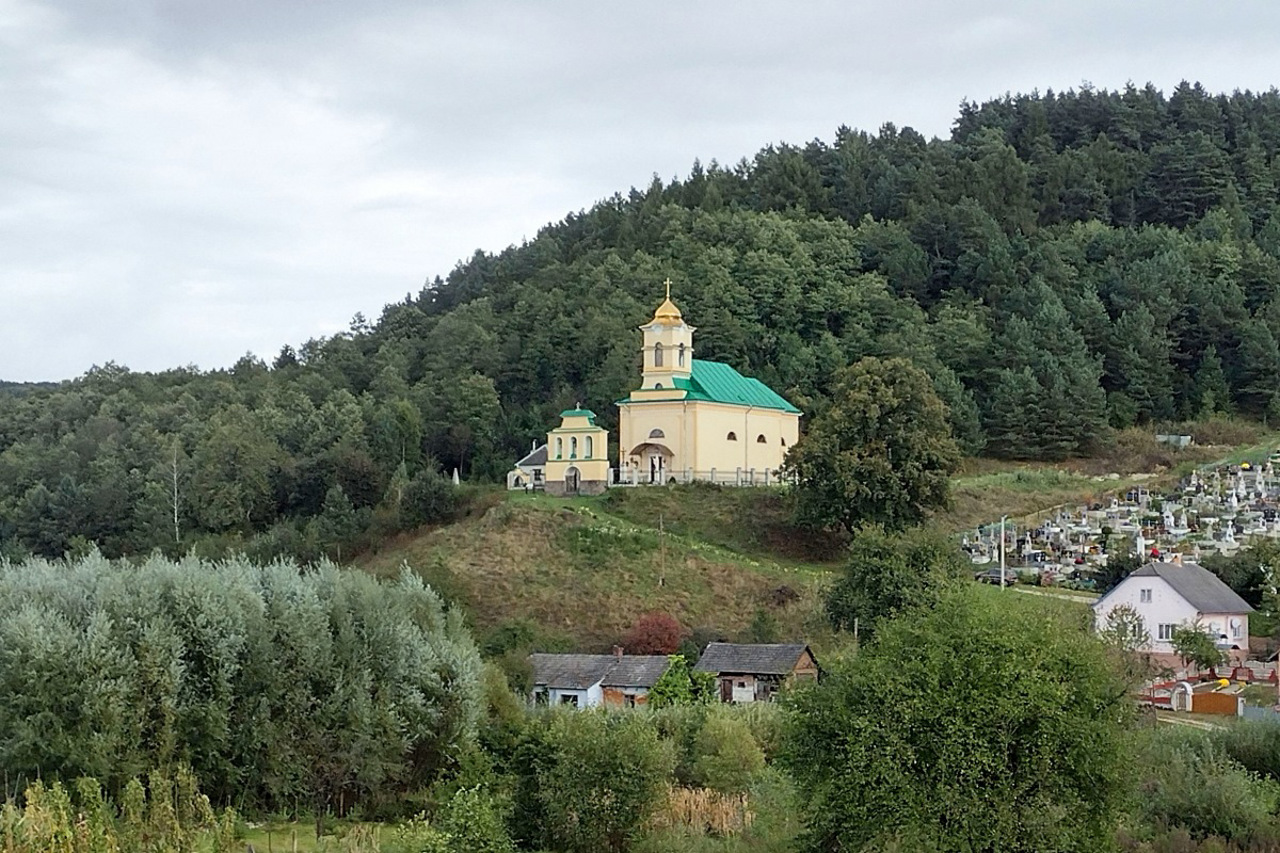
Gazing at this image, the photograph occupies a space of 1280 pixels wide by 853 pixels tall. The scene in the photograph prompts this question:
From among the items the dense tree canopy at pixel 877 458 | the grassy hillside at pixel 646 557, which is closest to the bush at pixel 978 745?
the grassy hillside at pixel 646 557

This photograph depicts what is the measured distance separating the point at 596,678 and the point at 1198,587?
14.3m

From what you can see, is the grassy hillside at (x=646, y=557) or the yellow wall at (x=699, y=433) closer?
the grassy hillside at (x=646, y=557)

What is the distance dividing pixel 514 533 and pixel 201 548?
39.7 feet

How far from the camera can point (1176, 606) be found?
1339 inches

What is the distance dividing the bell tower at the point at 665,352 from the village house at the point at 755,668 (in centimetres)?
1887

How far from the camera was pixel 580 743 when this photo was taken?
20.8m

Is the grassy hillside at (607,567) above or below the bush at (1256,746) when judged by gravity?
above

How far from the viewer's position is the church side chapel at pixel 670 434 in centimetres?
4944

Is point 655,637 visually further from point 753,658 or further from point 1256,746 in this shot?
point 1256,746

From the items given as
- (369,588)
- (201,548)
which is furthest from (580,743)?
(201,548)

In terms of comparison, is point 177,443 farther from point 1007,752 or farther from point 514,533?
point 1007,752

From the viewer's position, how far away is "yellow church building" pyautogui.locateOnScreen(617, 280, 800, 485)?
1967 inches

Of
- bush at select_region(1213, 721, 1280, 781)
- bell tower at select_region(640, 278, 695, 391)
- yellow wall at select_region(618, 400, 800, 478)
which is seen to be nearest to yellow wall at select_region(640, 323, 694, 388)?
bell tower at select_region(640, 278, 695, 391)

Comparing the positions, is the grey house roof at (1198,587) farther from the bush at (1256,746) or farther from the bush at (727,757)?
the bush at (727,757)
